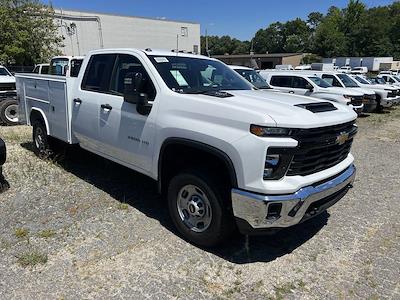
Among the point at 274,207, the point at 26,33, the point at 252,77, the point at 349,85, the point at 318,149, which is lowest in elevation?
the point at 274,207

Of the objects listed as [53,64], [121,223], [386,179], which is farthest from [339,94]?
[121,223]

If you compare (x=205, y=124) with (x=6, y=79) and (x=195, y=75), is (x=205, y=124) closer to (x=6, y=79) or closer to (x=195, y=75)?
(x=195, y=75)

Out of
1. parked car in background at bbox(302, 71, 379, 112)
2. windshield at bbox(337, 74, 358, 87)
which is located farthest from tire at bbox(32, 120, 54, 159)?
windshield at bbox(337, 74, 358, 87)

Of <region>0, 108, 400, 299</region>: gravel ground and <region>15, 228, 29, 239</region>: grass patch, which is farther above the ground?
<region>15, 228, 29, 239</region>: grass patch

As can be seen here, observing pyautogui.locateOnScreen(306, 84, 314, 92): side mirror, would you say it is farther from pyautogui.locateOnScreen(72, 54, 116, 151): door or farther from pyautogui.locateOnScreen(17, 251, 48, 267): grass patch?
pyautogui.locateOnScreen(17, 251, 48, 267): grass patch

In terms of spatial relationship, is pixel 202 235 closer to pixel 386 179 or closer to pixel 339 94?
pixel 386 179

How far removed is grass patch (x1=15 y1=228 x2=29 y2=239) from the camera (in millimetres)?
4098

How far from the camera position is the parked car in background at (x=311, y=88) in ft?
45.8

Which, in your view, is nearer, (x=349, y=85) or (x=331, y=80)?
(x=331, y=80)

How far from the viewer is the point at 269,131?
320 centimetres

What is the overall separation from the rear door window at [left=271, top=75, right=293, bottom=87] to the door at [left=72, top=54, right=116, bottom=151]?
1041 cm

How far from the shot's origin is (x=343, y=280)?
3.43m

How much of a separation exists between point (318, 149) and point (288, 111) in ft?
1.53

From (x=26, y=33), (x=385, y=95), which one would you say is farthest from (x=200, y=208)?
(x=26, y=33)
